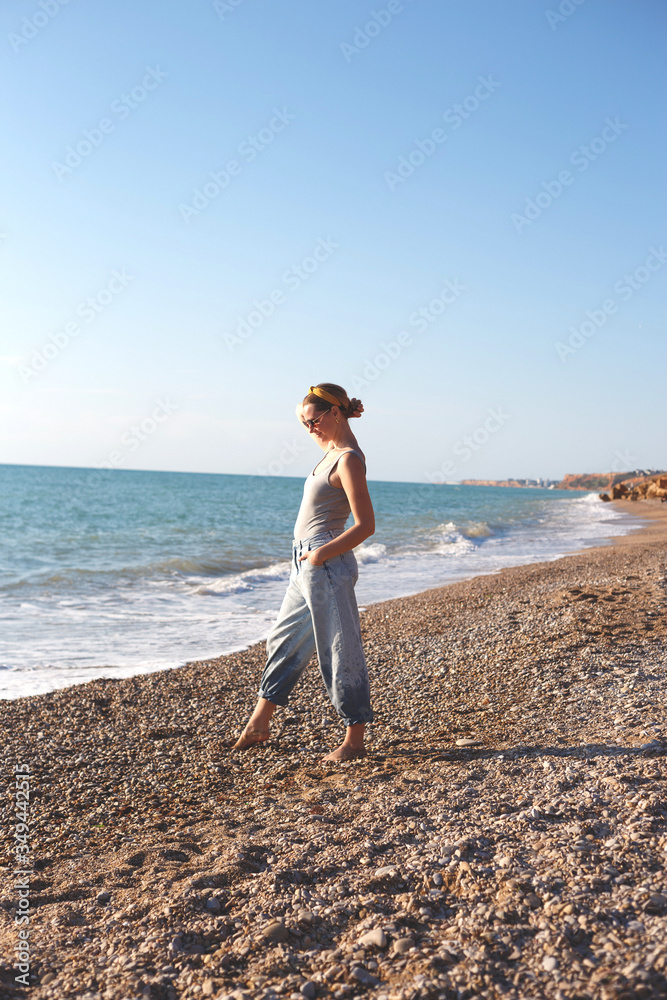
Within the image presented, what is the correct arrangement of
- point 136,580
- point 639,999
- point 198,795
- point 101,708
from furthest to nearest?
1. point 136,580
2. point 101,708
3. point 198,795
4. point 639,999

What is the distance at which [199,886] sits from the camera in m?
Answer: 2.83

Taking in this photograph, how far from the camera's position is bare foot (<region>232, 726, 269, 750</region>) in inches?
189

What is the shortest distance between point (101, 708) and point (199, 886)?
3.58 meters

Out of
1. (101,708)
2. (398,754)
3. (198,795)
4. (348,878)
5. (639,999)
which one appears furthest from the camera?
(101,708)

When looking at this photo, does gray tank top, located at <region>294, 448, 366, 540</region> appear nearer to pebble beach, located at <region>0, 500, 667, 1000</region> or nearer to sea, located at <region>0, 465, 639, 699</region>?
pebble beach, located at <region>0, 500, 667, 1000</region>

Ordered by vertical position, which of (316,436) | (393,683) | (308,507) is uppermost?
(316,436)

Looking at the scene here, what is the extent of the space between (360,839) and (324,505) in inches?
77.0

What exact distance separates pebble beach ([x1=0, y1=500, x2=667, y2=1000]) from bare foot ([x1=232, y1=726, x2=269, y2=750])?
0.38 ft

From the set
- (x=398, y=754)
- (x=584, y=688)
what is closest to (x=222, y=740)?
(x=398, y=754)

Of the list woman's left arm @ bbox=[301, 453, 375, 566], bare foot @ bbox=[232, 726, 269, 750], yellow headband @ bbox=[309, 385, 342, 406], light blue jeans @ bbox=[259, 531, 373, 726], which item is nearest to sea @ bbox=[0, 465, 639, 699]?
bare foot @ bbox=[232, 726, 269, 750]

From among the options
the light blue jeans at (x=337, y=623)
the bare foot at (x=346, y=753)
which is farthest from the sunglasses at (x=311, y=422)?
the bare foot at (x=346, y=753)

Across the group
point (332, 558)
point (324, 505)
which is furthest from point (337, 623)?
point (324, 505)

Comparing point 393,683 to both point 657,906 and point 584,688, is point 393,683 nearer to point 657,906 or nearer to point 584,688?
point 584,688

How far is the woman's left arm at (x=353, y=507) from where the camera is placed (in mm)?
3998
